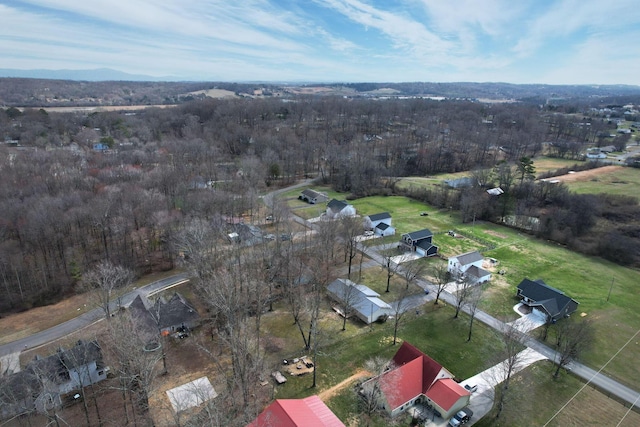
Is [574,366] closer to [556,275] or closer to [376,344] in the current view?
[376,344]

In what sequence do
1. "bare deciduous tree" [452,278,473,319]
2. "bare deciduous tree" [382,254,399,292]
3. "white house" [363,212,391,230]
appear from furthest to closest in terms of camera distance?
"white house" [363,212,391,230] → "bare deciduous tree" [382,254,399,292] → "bare deciduous tree" [452,278,473,319]

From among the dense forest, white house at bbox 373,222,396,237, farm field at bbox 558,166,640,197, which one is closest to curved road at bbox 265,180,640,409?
white house at bbox 373,222,396,237

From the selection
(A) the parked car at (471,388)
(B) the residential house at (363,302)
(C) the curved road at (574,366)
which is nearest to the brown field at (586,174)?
(C) the curved road at (574,366)

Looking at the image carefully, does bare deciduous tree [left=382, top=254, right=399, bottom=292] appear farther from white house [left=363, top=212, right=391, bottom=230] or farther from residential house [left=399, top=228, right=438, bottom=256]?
white house [left=363, top=212, right=391, bottom=230]

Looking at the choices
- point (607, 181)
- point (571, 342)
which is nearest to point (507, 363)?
point (571, 342)

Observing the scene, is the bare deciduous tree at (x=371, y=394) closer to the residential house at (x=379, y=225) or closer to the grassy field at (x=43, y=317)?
the grassy field at (x=43, y=317)
